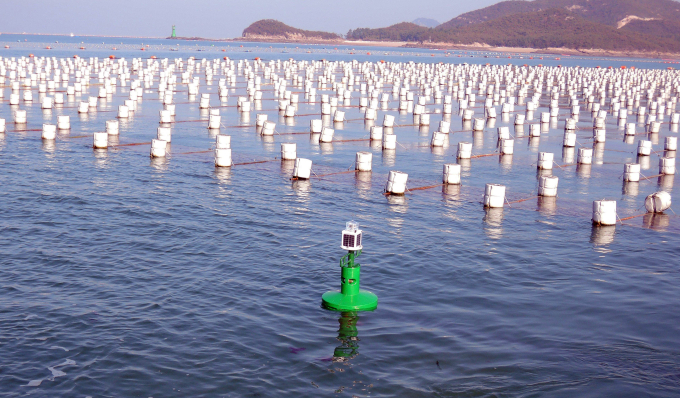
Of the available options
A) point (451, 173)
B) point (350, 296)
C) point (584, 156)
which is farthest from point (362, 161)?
point (350, 296)

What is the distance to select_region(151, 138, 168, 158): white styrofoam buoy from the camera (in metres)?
34.9

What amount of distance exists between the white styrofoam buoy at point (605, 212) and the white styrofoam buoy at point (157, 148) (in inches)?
799

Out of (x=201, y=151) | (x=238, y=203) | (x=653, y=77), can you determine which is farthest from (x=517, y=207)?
(x=653, y=77)

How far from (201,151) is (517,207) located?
56.2ft

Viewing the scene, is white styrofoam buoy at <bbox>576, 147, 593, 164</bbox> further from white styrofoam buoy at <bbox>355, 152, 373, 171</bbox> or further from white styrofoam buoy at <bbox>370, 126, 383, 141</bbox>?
white styrofoam buoy at <bbox>355, 152, 373, 171</bbox>

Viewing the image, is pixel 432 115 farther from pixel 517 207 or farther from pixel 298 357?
pixel 298 357

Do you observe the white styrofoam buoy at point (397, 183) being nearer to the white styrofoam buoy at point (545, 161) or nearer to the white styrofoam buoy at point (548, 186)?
the white styrofoam buoy at point (548, 186)

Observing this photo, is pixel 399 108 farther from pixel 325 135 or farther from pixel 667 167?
pixel 667 167

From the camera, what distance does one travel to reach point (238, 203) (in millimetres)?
26828

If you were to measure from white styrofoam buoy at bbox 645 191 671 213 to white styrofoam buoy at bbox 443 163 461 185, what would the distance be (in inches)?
302

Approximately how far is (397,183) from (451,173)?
11.4 ft

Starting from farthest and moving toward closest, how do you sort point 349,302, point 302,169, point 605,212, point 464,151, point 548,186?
point 464,151 < point 302,169 < point 548,186 < point 605,212 < point 349,302

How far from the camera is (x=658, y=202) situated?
27500 mm

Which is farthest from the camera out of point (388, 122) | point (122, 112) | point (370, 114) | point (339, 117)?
point (370, 114)
